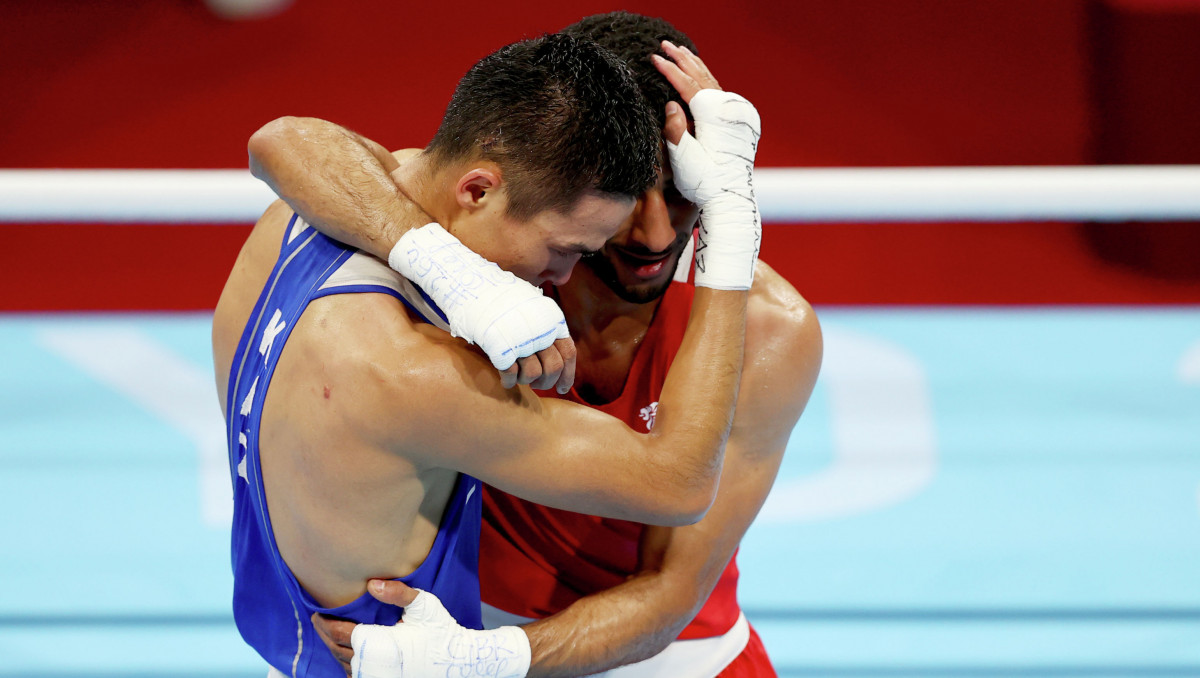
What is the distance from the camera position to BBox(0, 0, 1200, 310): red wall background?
5320 millimetres

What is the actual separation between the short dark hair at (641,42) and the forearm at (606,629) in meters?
0.73

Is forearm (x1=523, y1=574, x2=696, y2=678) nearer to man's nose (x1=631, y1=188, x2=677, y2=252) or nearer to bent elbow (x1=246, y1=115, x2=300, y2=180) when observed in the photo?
man's nose (x1=631, y1=188, x2=677, y2=252)

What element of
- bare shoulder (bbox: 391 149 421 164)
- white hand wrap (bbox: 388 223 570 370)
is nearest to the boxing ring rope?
bare shoulder (bbox: 391 149 421 164)

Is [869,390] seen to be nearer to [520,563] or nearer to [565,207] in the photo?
[520,563]

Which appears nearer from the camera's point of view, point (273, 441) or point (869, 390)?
point (273, 441)

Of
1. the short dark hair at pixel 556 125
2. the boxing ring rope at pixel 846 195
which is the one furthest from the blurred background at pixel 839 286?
the short dark hair at pixel 556 125

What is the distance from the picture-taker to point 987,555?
11.2 feet

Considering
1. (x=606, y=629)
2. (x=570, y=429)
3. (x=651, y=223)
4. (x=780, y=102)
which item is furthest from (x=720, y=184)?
(x=780, y=102)

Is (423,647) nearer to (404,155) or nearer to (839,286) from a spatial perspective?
(404,155)

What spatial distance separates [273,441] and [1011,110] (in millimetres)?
4844

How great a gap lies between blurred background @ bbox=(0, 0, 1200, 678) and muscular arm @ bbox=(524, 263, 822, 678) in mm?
1481

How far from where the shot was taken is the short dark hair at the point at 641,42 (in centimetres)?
177

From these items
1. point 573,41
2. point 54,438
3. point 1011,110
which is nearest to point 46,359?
point 54,438

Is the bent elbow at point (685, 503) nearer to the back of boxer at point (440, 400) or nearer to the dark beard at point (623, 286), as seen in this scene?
the back of boxer at point (440, 400)
